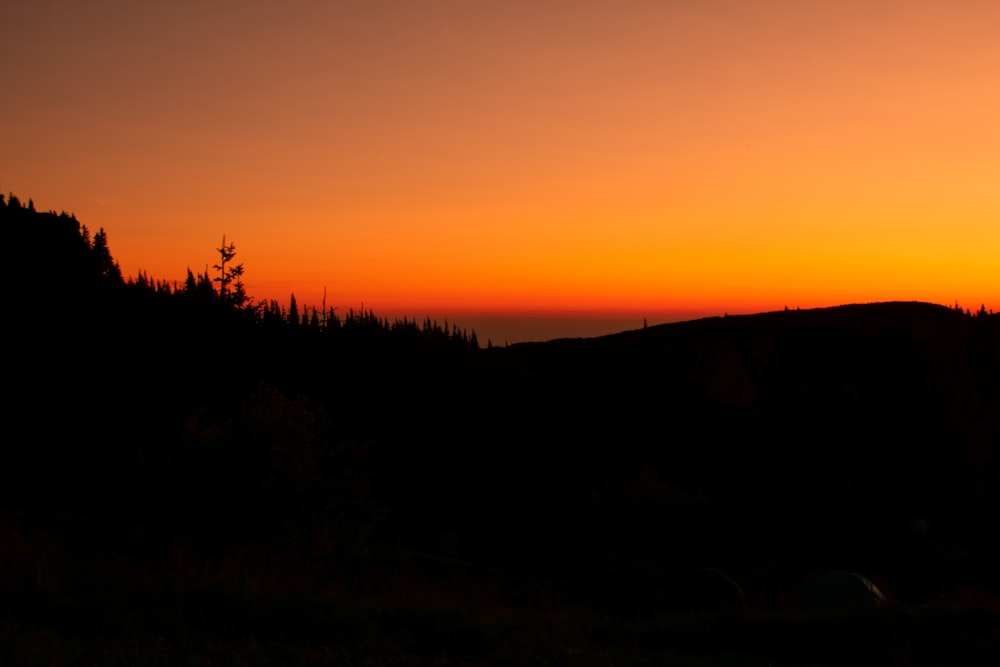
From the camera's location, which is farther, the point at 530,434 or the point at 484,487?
the point at 530,434

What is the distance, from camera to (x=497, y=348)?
2670 centimetres

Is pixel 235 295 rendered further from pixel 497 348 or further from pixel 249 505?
pixel 249 505

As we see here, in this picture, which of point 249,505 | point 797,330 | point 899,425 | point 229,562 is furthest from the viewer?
point 797,330

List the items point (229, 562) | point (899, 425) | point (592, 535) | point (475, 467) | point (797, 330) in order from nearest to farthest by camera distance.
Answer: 1. point (229, 562)
2. point (592, 535)
3. point (475, 467)
4. point (899, 425)
5. point (797, 330)

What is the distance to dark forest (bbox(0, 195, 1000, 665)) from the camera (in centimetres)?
844

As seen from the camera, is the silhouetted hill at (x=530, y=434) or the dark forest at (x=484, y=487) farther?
the silhouetted hill at (x=530, y=434)

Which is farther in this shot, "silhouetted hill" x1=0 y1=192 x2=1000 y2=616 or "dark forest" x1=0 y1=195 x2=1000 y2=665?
"silhouetted hill" x1=0 y1=192 x2=1000 y2=616

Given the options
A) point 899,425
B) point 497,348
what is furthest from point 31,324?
point 899,425

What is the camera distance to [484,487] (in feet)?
66.2

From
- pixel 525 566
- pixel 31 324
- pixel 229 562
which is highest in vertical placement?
pixel 31 324

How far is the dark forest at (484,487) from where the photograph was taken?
844cm

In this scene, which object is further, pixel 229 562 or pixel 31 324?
pixel 31 324

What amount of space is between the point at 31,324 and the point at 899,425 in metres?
25.3

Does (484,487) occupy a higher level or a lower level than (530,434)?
lower
